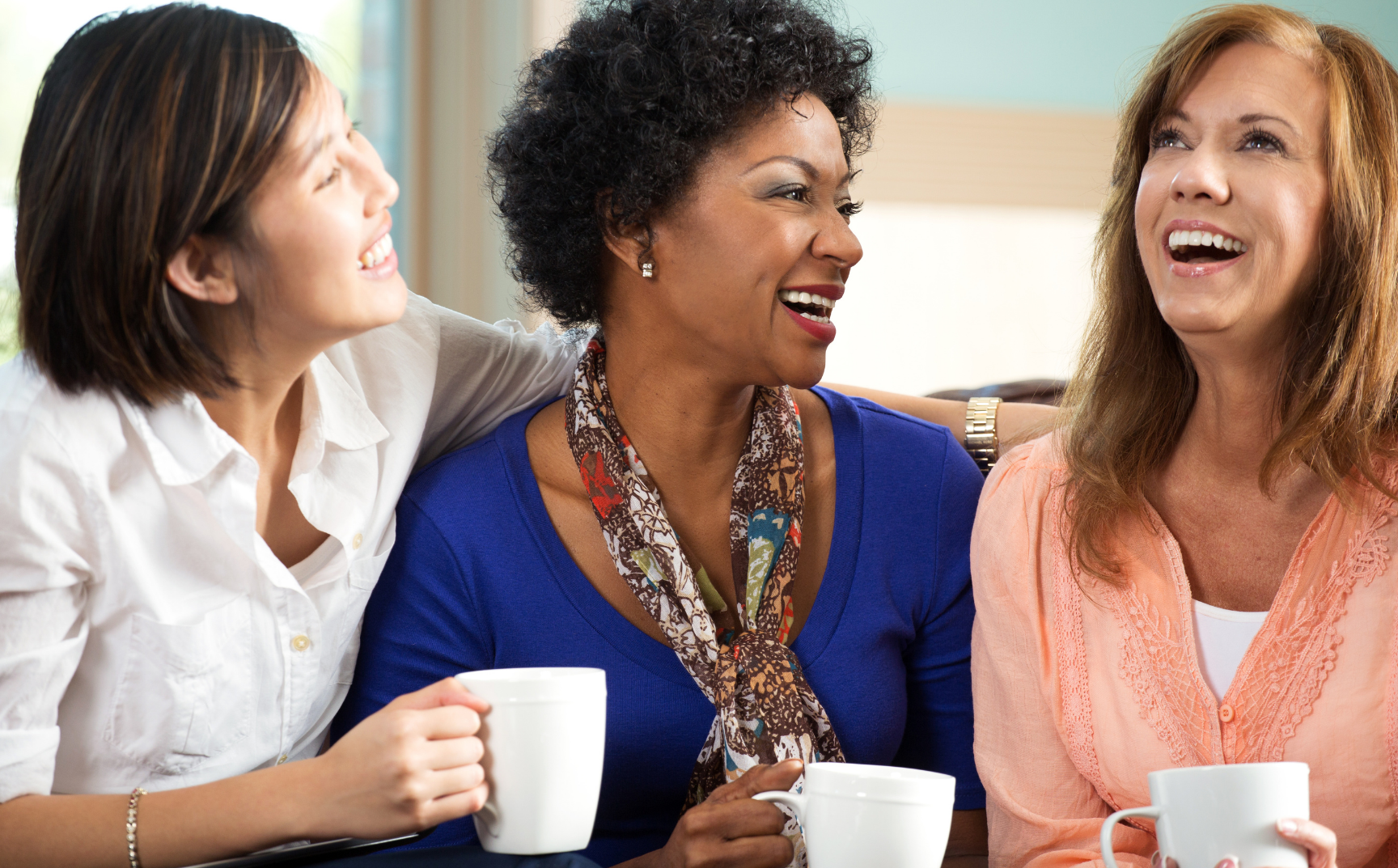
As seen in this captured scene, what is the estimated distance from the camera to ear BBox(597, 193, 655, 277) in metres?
1.52

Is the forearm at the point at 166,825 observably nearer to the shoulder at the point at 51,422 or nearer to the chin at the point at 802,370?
the shoulder at the point at 51,422

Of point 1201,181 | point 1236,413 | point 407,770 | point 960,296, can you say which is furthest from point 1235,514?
point 960,296

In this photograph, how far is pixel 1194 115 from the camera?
1.33 m

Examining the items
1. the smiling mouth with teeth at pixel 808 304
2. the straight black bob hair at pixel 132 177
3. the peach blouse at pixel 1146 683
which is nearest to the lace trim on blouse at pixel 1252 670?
the peach blouse at pixel 1146 683

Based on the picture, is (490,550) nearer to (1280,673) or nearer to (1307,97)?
(1280,673)

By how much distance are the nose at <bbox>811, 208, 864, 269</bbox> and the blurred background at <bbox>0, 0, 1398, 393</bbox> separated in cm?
189

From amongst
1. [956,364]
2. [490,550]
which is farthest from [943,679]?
[956,364]

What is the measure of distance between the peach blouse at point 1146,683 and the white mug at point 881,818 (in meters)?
0.37

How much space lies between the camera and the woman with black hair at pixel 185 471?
1034 millimetres

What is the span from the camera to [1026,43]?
12.1ft

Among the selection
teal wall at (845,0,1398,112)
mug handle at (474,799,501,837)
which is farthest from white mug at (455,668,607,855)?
teal wall at (845,0,1398,112)

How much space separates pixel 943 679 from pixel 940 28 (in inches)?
103

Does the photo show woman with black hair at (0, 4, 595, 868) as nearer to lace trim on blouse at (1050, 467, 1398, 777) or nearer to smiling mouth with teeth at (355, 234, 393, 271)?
smiling mouth with teeth at (355, 234, 393, 271)

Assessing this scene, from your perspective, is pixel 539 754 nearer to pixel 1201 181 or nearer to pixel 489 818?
pixel 489 818
